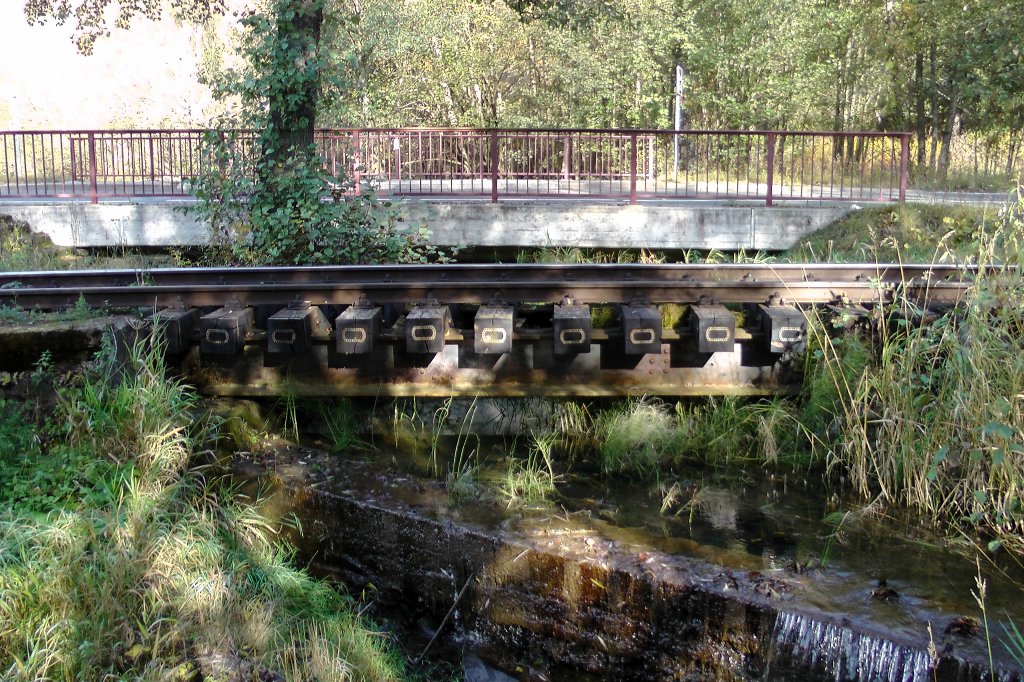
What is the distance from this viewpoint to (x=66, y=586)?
14.8 ft

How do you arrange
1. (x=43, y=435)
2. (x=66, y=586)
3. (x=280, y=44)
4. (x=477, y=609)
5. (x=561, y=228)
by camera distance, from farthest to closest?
1. (x=561, y=228)
2. (x=280, y=44)
3. (x=43, y=435)
4. (x=477, y=609)
5. (x=66, y=586)

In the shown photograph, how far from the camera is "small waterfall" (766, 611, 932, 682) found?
4.29m

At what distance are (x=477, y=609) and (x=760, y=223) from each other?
9740mm

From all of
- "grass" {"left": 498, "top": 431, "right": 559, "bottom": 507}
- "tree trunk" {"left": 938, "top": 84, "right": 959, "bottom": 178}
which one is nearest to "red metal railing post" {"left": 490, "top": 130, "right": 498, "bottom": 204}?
"grass" {"left": 498, "top": 431, "right": 559, "bottom": 507}

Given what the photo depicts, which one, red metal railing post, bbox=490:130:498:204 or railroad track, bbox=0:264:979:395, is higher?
red metal railing post, bbox=490:130:498:204

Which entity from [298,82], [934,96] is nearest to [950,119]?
[934,96]

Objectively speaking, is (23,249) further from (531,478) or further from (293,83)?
(531,478)

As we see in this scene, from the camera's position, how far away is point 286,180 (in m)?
10.2

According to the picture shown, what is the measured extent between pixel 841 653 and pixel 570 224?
972 centimetres

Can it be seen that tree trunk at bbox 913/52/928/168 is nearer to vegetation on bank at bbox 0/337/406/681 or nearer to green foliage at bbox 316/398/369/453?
green foliage at bbox 316/398/369/453

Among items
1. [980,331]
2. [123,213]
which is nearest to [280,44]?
[123,213]

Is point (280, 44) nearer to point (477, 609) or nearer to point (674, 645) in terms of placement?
point (477, 609)

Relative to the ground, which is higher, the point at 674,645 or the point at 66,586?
the point at 66,586

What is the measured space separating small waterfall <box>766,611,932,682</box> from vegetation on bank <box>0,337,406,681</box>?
195cm
